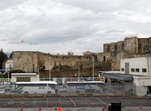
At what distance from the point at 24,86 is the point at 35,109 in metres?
13.4

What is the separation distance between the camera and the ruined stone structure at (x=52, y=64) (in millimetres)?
72812

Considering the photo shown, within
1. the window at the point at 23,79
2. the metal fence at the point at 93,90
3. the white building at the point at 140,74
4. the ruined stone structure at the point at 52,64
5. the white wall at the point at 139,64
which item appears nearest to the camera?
the metal fence at the point at 93,90

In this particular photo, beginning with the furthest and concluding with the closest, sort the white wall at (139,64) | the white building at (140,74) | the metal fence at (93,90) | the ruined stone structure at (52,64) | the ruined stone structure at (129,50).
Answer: the ruined stone structure at (129,50) < the ruined stone structure at (52,64) < the white wall at (139,64) < the white building at (140,74) < the metal fence at (93,90)

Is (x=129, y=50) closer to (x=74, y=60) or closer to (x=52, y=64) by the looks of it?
(x=74, y=60)

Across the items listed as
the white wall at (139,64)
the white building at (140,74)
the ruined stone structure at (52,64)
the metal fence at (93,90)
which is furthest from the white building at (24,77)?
the ruined stone structure at (52,64)

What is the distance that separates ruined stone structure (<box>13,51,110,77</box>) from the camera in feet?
239

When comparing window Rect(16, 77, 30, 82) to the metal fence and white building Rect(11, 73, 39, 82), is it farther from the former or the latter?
the metal fence

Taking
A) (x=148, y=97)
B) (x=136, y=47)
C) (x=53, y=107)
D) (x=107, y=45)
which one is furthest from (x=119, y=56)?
(x=53, y=107)

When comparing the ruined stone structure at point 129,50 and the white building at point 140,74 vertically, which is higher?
the ruined stone structure at point 129,50

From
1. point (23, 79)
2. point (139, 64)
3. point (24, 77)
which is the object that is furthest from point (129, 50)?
point (23, 79)

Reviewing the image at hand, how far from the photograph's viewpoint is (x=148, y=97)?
38.6 metres

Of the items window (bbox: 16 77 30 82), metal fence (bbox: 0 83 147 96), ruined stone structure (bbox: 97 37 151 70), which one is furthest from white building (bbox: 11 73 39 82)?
ruined stone structure (bbox: 97 37 151 70)

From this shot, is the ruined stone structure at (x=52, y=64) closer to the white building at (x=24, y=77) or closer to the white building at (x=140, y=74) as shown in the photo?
the white building at (x=24, y=77)

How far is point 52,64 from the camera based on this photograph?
79.6m
